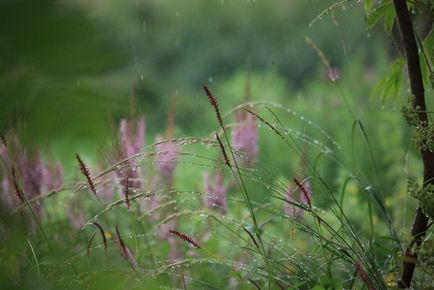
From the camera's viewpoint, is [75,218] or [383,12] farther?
[75,218]

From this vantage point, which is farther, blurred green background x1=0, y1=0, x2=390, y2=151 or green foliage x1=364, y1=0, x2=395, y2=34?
green foliage x1=364, y1=0, x2=395, y2=34

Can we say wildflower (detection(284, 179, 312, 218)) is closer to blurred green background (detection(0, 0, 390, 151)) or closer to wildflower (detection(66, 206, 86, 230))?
blurred green background (detection(0, 0, 390, 151))

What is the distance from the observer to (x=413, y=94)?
1.59 meters

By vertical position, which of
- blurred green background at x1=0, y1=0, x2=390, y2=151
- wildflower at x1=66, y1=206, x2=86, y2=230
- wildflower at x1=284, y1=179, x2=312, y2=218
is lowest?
wildflower at x1=66, y1=206, x2=86, y2=230

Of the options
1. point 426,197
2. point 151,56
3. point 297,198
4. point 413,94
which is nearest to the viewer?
point 426,197

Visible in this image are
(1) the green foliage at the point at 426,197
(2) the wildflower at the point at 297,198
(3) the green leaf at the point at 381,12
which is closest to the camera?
(1) the green foliage at the point at 426,197

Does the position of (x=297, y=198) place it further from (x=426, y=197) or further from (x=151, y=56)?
(x=151, y=56)

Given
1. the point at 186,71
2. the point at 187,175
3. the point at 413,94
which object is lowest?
the point at 187,175

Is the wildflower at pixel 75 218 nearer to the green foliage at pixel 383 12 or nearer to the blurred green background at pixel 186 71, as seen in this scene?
the blurred green background at pixel 186 71

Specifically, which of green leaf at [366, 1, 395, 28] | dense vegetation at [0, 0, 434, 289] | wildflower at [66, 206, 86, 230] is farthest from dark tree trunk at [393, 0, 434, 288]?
wildflower at [66, 206, 86, 230]

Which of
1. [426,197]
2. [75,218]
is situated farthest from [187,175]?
[426,197]

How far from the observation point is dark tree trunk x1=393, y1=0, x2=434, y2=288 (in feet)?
5.15

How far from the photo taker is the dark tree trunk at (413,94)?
1568 millimetres

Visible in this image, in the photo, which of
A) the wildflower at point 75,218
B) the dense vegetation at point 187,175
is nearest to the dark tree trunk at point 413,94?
the dense vegetation at point 187,175
